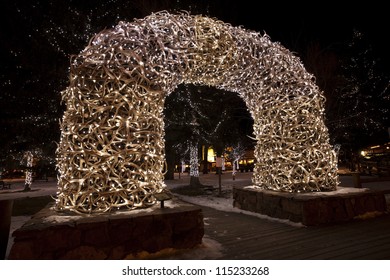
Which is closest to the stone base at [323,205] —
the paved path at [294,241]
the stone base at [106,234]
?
the paved path at [294,241]

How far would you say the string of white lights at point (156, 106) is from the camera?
12.2 ft

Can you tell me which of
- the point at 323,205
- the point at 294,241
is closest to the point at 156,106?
the point at 294,241

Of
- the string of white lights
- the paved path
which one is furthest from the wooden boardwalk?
the string of white lights

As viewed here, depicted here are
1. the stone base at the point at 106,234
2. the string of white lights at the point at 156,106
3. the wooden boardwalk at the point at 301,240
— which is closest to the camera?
the stone base at the point at 106,234

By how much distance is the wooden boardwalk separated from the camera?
338 cm

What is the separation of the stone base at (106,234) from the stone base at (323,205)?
2.16m

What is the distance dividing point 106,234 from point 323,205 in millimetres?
3907

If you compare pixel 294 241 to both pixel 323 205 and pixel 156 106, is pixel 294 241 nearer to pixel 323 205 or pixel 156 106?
pixel 323 205

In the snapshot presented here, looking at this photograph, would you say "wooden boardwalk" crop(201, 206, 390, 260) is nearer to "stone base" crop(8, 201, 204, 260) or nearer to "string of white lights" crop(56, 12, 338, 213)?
"stone base" crop(8, 201, 204, 260)

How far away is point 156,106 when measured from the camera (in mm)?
4148

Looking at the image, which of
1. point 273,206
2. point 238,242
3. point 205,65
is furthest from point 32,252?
point 273,206

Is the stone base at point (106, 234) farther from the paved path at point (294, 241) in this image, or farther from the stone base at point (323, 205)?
the stone base at point (323, 205)

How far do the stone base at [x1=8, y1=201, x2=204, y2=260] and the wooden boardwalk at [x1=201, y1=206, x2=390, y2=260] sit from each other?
28.8 inches

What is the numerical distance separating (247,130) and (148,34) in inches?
677
